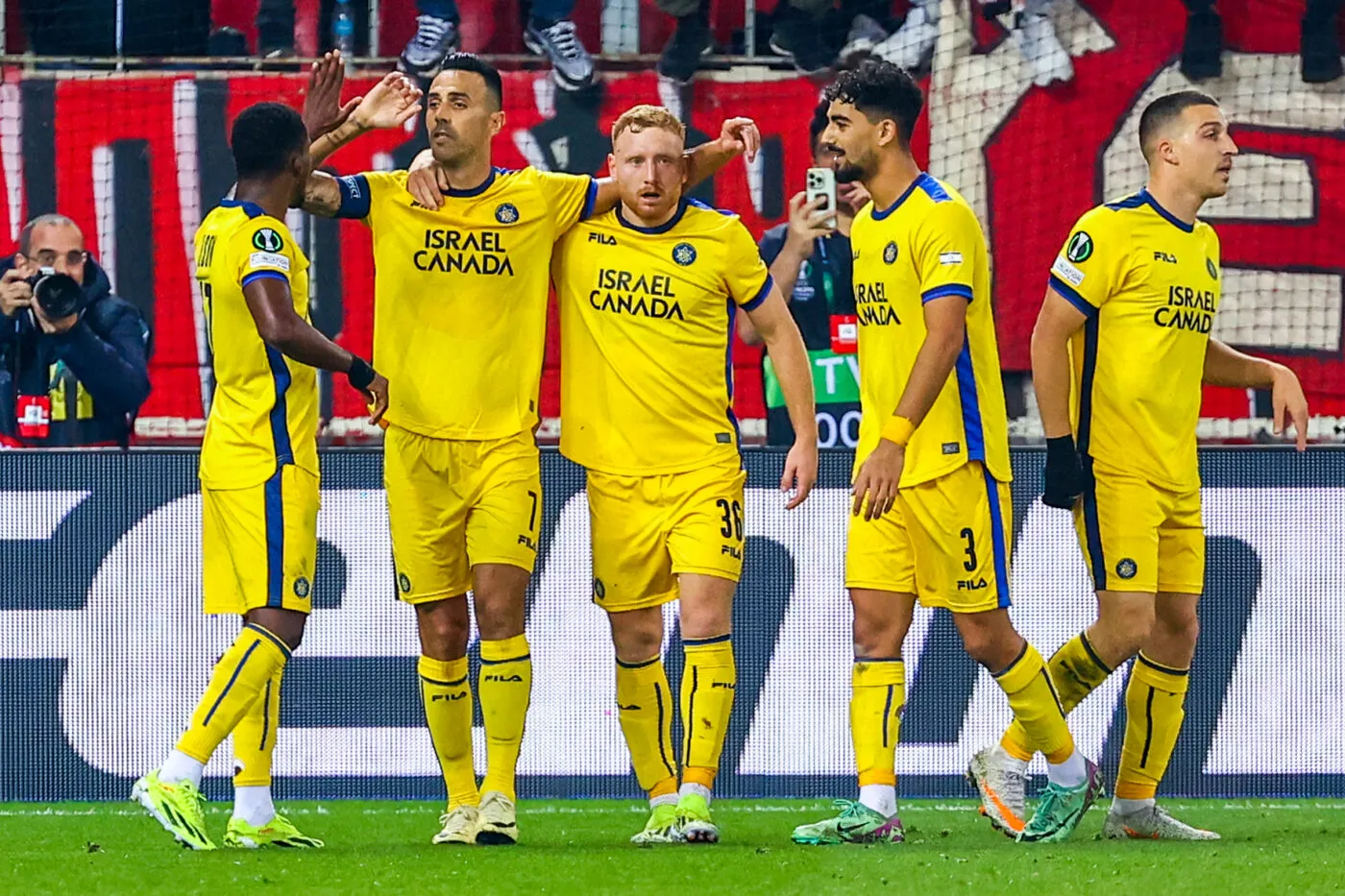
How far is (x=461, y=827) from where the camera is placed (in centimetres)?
570

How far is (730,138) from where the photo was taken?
595 centimetres

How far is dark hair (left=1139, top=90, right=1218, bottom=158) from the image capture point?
19.5ft

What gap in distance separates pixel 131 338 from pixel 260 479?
3623mm

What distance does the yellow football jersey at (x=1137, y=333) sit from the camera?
228 inches

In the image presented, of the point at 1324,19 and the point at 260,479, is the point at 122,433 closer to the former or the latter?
the point at 260,479

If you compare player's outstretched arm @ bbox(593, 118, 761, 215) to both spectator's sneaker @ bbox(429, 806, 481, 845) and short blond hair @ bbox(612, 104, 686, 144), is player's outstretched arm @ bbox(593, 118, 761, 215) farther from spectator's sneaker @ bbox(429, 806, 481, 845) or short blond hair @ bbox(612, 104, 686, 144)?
spectator's sneaker @ bbox(429, 806, 481, 845)

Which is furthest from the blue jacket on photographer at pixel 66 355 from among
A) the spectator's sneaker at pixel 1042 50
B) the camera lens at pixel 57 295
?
the spectator's sneaker at pixel 1042 50

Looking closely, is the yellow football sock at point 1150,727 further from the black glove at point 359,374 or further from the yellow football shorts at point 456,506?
the black glove at point 359,374

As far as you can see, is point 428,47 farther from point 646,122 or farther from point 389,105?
point 646,122

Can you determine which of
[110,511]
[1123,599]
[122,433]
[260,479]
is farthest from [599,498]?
[122,433]

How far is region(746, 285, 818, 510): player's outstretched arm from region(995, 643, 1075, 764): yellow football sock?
0.76 metres

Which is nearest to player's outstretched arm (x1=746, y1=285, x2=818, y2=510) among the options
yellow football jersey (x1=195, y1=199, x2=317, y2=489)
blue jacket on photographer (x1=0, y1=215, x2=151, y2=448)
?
yellow football jersey (x1=195, y1=199, x2=317, y2=489)

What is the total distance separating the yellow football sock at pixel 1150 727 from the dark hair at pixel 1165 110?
59.7 inches

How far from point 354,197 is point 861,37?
6.17 m
